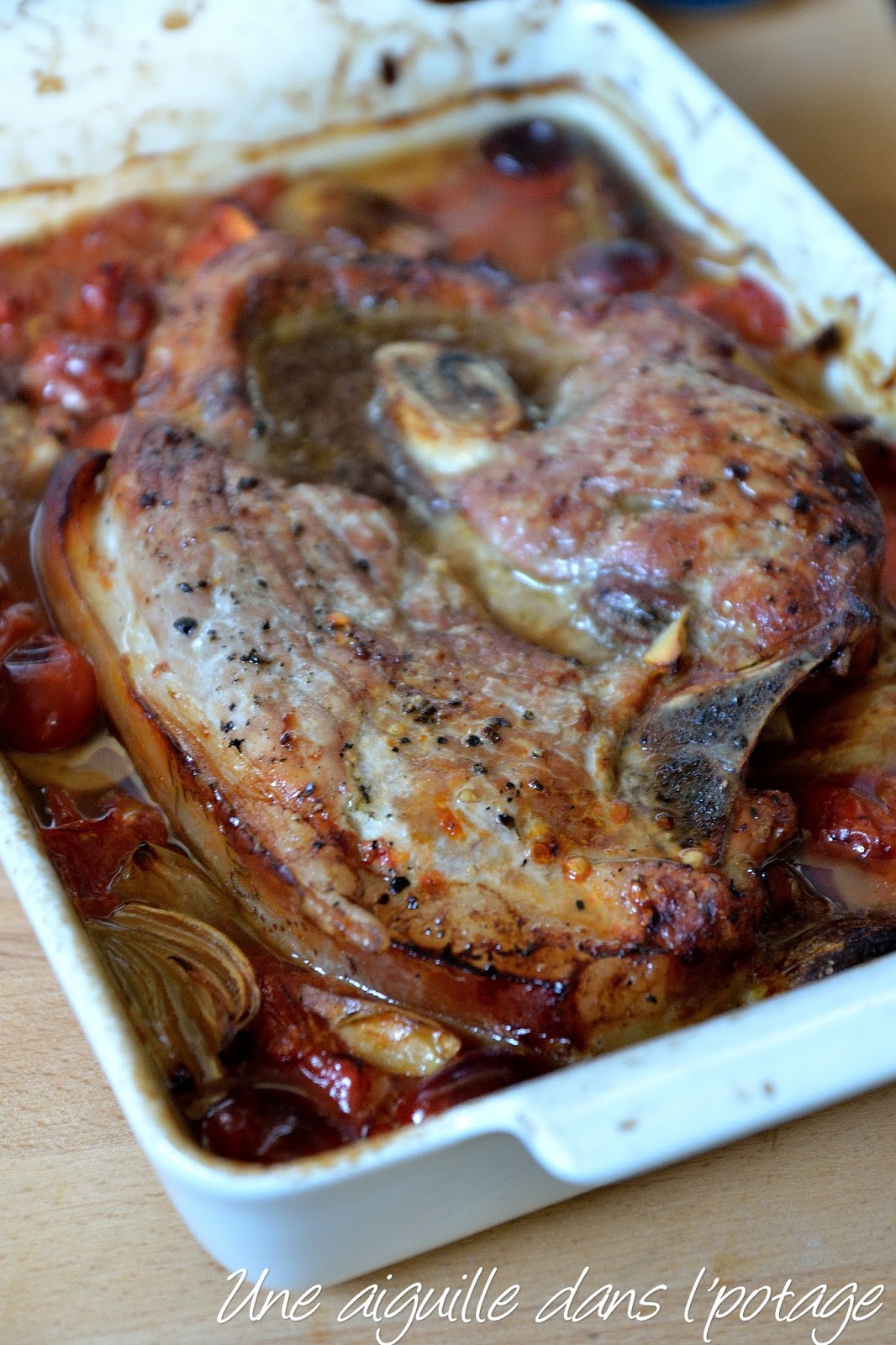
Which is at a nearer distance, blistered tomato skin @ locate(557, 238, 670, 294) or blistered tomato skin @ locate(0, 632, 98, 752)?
blistered tomato skin @ locate(0, 632, 98, 752)

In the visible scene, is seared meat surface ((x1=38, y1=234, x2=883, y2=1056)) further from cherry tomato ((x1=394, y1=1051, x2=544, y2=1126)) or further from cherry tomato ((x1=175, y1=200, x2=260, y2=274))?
cherry tomato ((x1=175, y1=200, x2=260, y2=274))

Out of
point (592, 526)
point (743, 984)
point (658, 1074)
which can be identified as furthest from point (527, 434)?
point (658, 1074)

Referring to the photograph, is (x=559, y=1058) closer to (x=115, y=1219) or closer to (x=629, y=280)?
(x=115, y=1219)

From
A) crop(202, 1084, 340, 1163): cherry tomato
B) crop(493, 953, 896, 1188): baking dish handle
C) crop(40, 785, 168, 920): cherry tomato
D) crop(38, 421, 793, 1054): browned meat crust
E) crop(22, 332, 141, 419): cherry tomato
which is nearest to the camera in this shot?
crop(493, 953, 896, 1188): baking dish handle

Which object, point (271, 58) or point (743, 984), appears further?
point (271, 58)

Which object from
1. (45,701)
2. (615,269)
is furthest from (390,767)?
(615,269)

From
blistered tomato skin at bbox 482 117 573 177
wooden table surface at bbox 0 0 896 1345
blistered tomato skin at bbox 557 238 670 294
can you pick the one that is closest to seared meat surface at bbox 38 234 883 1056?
wooden table surface at bbox 0 0 896 1345

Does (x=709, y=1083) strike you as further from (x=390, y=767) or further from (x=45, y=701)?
(x=45, y=701)

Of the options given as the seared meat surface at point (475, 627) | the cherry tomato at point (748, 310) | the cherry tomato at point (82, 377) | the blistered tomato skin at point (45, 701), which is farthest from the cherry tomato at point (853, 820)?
the cherry tomato at point (82, 377)
